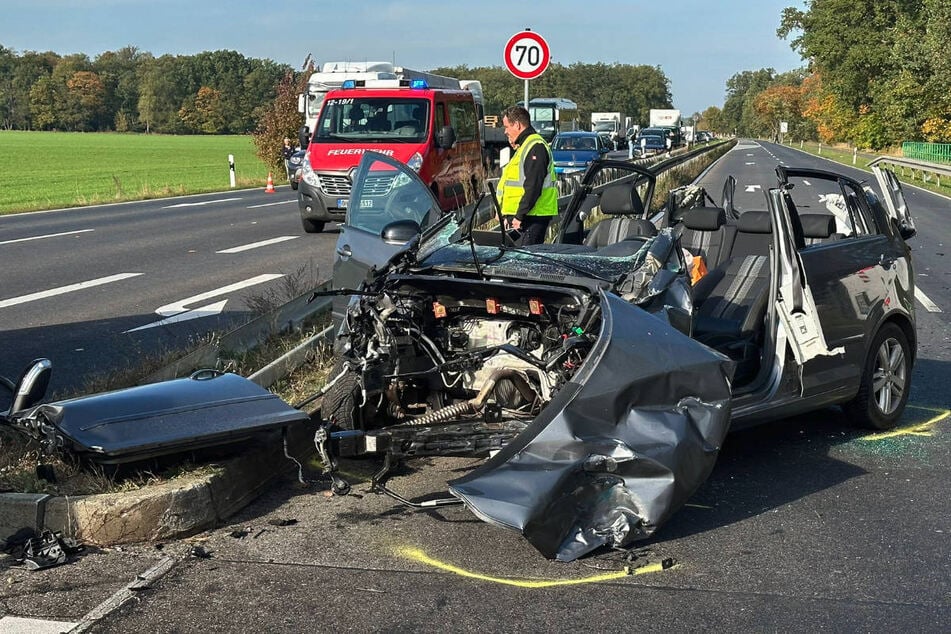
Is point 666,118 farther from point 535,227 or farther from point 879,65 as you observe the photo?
point 535,227

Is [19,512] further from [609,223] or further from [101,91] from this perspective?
[101,91]

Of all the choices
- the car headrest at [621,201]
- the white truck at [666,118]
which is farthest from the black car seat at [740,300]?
the white truck at [666,118]

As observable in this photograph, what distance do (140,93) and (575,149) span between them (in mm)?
112545

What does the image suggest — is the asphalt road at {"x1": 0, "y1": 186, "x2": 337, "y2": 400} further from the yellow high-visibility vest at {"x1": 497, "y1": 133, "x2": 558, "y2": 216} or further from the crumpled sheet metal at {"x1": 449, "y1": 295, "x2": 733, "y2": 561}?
the crumpled sheet metal at {"x1": 449, "y1": 295, "x2": 733, "y2": 561}

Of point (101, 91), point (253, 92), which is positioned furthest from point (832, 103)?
point (101, 91)

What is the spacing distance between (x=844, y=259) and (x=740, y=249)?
1.65 m

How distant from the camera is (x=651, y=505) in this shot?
15.2 ft

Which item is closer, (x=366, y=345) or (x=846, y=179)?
(x=366, y=345)

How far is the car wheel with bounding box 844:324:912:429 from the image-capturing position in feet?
21.3

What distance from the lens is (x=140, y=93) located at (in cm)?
14138

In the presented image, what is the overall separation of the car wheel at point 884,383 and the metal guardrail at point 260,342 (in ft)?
10.5

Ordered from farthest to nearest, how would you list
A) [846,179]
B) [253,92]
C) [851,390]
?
[253,92]
[846,179]
[851,390]

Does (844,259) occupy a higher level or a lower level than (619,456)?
higher

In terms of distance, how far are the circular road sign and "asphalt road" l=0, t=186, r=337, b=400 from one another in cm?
355
